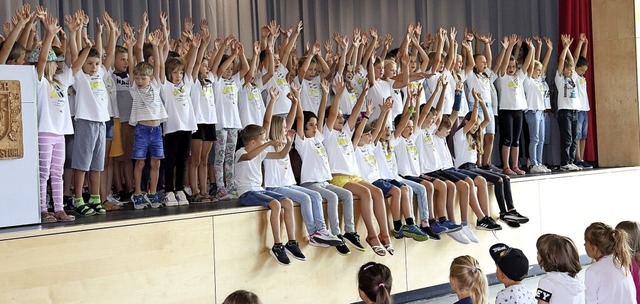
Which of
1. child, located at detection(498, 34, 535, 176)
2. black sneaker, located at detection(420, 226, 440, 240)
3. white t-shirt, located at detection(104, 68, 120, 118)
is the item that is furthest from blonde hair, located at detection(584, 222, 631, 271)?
child, located at detection(498, 34, 535, 176)

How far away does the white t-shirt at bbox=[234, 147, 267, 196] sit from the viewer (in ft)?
20.8

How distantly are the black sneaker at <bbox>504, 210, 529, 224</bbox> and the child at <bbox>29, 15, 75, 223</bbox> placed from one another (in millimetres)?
3839

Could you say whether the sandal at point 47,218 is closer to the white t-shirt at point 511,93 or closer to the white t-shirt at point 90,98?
the white t-shirt at point 90,98

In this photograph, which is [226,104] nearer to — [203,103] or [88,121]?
[203,103]

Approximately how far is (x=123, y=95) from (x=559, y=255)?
3.94 m

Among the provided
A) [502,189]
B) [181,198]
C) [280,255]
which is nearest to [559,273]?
[280,255]

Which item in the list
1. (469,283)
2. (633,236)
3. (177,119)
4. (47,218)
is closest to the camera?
(469,283)

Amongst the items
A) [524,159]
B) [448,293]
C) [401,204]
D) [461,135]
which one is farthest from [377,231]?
[524,159]

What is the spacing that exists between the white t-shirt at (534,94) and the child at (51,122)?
5.09 metres

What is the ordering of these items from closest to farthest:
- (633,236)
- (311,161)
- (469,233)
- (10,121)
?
(633,236), (10,121), (311,161), (469,233)

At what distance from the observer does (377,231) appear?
6746 mm

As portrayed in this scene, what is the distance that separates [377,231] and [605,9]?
169 inches

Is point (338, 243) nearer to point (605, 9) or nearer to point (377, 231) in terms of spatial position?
point (377, 231)

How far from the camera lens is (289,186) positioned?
6594 millimetres
